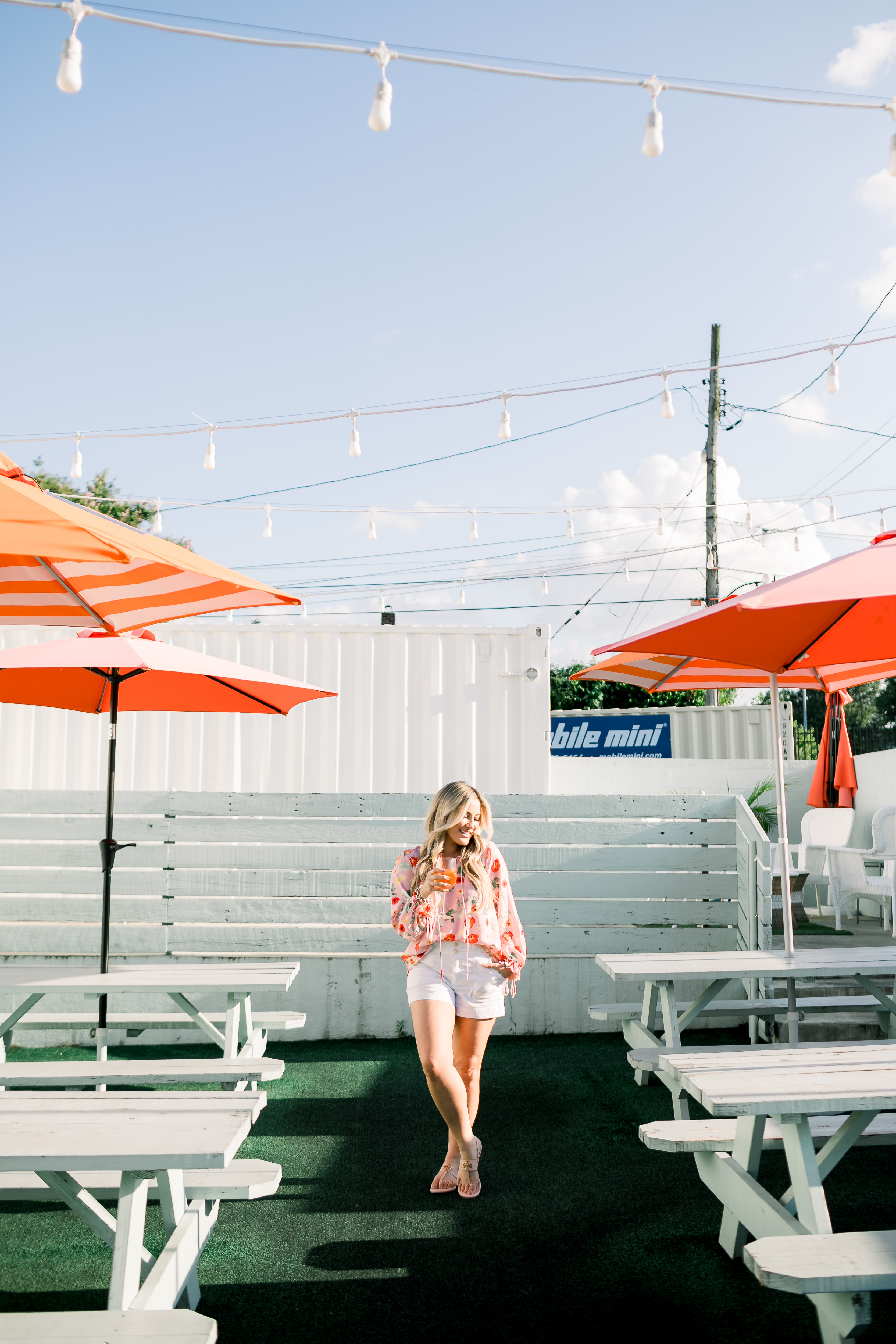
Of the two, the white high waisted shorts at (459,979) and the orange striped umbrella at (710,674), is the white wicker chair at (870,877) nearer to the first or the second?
the orange striped umbrella at (710,674)

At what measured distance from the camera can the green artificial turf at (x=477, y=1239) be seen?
258 cm

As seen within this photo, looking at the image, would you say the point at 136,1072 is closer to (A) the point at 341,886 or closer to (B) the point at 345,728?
(A) the point at 341,886

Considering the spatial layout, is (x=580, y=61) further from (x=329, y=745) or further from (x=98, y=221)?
(x=98, y=221)

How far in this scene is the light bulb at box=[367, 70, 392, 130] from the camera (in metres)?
4.30

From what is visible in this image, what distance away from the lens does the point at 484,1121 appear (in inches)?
171

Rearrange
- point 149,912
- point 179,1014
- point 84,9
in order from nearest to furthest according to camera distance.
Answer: point 84,9
point 179,1014
point 149,912

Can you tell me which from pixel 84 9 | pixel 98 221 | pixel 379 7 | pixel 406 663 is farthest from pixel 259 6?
pixel 98 221

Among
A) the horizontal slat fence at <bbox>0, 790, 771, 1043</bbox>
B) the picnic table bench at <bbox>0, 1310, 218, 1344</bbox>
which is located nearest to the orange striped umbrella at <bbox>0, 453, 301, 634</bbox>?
the picnic table bench at <bbox>0, 1310, 218, 1344</bbox>

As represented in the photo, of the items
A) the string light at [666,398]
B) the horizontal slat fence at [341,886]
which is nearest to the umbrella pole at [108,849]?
the horizontal slat fence at [341,886]

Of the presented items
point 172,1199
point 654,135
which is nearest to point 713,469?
point 654,135

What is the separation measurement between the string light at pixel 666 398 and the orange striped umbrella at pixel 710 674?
3.73 metres

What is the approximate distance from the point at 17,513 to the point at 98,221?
10.4 m

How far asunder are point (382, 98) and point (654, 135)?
1330 mm

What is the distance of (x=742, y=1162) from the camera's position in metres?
2.86
